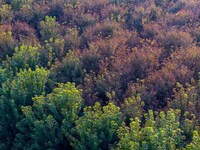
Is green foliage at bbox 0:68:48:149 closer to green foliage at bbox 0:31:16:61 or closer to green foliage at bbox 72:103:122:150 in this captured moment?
green foliage at bbox 72:103:122:150

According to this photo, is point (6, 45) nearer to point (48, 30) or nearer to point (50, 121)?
point (48, 30)

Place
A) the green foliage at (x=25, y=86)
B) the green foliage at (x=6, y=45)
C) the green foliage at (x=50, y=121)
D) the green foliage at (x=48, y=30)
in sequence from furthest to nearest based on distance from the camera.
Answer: the green foliage at (x=48, y=30) → the green foliage at (x=6, y=45) → the green foliage at (x=25, y=86) → the green foliage at (x=50, y=121)

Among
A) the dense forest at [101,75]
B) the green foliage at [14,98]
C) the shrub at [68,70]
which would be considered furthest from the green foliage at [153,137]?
the shrub at [68,70]

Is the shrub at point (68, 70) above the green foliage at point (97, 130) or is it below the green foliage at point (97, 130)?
above

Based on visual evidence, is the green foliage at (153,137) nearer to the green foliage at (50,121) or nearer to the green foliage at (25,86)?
the green foliage at (50,121)

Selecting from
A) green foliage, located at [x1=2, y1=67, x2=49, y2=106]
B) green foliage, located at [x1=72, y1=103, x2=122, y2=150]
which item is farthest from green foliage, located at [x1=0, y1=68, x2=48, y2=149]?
green foliage, located at [x1=72, y1=103, x2=122, y2=150]

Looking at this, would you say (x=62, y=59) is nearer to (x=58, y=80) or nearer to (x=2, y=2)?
(x=58, y=80)

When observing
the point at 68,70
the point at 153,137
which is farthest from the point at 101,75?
the point at 153,137
